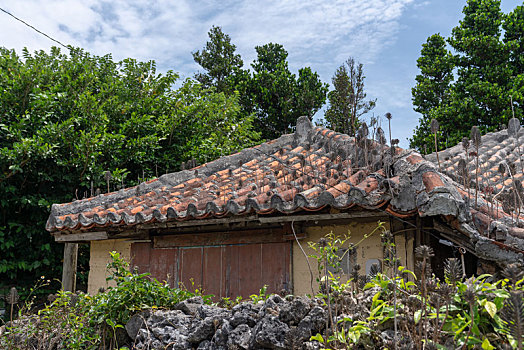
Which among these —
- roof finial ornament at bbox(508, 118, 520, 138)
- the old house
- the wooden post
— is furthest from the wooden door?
roof finial ornament at bbox(508, 118, 520, 138)

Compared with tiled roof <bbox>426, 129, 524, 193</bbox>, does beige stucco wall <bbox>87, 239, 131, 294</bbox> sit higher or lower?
lower

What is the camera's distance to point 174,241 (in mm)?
7059

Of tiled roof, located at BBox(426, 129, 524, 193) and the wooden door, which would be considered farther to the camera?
tiled roof, located at BBox(426, 129, 524, 193)

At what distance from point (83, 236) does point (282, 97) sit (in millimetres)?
17147

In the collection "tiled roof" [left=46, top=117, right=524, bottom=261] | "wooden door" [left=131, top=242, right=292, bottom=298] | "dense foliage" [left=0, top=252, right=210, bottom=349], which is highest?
"tiled roof" [left=46, top=117, right=524, bottom=261]

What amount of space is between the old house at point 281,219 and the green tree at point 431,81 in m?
11.6

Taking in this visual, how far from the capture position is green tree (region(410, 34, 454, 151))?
65.0 ft

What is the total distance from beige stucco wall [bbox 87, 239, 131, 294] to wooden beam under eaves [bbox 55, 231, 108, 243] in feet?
0.95

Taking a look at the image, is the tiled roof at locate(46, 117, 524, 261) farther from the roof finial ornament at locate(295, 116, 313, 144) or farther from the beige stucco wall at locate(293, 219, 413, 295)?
the beige stucco wall at locate(293, 219, 413, 295)

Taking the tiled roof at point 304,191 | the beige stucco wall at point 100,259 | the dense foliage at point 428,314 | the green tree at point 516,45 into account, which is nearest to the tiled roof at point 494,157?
the tiled roof at point 304,191

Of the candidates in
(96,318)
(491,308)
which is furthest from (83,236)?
(491,308)

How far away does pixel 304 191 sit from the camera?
575 cm

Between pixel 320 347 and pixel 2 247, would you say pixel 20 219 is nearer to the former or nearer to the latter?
pixel 2 247

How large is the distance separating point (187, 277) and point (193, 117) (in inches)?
320
